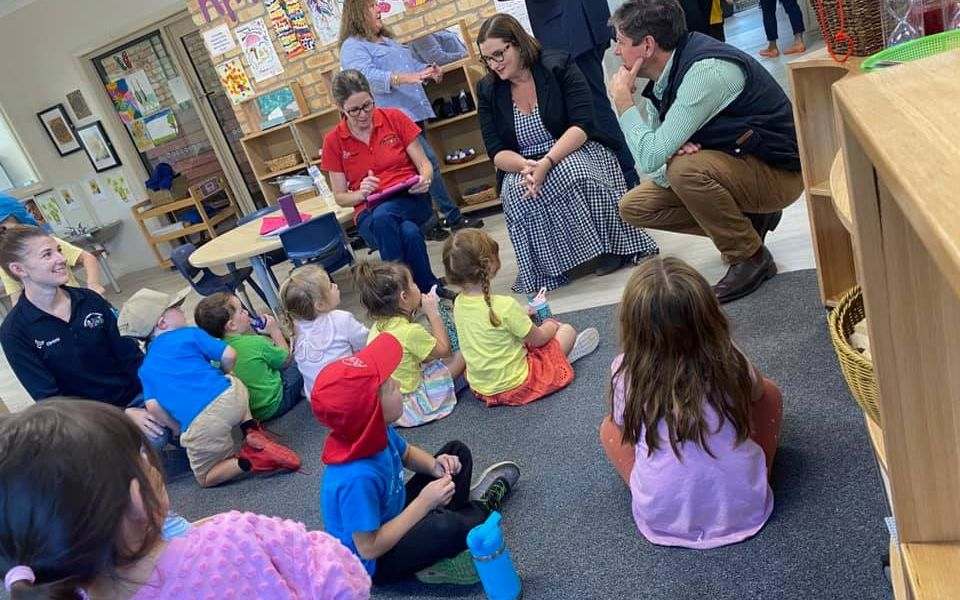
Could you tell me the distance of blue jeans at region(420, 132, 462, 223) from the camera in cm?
480

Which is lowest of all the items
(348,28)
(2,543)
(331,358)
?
(331,358)

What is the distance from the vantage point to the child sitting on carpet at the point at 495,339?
2.52 m

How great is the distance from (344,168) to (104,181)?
5.38 m

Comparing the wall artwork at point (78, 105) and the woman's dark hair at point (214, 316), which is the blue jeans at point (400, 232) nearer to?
the woman's dark hair at point (214, 316)

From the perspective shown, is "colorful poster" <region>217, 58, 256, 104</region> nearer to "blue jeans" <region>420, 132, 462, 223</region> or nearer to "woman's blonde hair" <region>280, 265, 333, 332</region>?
"blue jeans" <region>420, 132, 462, 223</region>

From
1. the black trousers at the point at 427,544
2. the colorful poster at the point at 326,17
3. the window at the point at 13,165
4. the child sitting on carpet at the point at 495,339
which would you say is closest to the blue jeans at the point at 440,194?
the colorful poster at the point at 326,17

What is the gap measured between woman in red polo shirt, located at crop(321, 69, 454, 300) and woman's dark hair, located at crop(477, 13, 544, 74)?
28.0 inches

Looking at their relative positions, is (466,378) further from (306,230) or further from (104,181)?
(104,181)

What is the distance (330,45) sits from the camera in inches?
211

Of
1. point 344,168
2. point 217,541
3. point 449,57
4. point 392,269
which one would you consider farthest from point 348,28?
point 217,541

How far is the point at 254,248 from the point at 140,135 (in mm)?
5066

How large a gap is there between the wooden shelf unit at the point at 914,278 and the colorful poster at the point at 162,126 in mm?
7813

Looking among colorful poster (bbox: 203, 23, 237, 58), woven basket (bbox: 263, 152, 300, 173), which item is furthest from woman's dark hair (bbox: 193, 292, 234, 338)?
colorful poster (bbox: 203, 23, 237, 58)

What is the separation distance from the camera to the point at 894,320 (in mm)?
616
